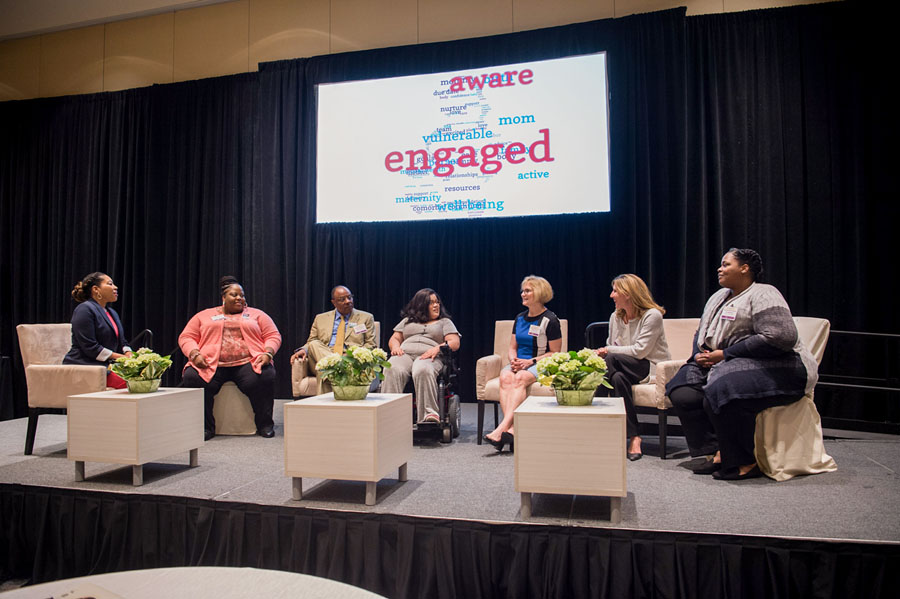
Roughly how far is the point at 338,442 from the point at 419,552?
58 centimetres

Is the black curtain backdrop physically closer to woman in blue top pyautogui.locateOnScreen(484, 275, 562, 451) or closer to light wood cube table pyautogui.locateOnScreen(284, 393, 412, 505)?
woman in blue top pyautogui.locateOnScreen(484, 275, 562, 451)

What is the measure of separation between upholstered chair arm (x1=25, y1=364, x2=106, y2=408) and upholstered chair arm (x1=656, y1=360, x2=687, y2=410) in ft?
10.5

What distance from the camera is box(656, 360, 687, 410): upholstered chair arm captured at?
3.30 m

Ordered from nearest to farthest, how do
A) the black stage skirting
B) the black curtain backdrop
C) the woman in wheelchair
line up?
1. the black stage skirting
2. the woman in wheelchair
3. the black curtain backdrop

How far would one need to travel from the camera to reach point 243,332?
4.27 metres

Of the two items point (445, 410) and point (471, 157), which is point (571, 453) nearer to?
point (445, 410)

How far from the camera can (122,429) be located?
284 cm

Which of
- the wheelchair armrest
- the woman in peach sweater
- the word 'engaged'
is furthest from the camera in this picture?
the word 'engaged'

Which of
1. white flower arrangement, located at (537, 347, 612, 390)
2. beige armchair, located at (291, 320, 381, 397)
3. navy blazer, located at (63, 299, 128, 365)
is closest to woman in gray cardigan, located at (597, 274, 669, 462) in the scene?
white flower arrangement, located at (537, 347, 612, 390)

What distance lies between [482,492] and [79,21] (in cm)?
698

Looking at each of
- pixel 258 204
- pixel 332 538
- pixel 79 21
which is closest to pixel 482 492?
pixel 332 538

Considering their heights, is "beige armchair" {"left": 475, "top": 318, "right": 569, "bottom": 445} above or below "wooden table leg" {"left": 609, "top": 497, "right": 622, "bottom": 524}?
above

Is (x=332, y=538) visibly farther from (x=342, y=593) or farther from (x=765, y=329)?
(x=765, y=329)

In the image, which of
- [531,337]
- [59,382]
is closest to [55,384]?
[59,382]
